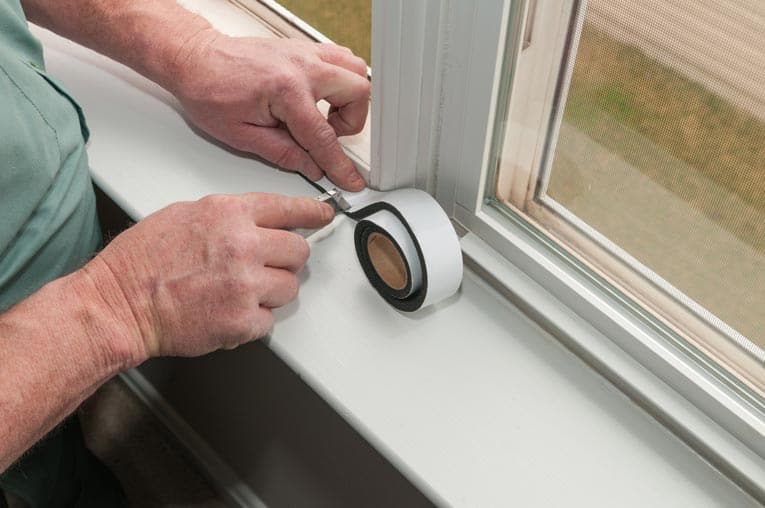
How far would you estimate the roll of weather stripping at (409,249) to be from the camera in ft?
2.49

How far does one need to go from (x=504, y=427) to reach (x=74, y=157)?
0.54m

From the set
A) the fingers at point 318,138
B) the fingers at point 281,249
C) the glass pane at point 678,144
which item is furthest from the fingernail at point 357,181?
the glass pane at point 678,144

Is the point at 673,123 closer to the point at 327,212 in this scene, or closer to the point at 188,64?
the point at 327,212

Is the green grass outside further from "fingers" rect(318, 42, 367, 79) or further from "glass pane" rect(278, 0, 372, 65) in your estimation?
"glass pane" rect(278, 0, 372, 65)

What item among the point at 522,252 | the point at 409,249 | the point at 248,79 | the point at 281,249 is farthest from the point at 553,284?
the point at 248,79

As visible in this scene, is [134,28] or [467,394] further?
[134,28]

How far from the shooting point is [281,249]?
0.78m

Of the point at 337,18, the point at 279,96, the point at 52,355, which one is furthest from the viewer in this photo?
the point at 337,18

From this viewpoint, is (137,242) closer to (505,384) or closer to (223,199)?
(223,199)

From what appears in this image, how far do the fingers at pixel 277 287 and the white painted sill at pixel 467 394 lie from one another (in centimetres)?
2

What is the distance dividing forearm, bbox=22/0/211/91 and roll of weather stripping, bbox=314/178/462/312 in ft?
0.99

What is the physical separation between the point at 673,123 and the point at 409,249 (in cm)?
26

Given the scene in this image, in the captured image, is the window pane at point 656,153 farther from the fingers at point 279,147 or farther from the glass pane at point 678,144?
the fingers at point 279,147

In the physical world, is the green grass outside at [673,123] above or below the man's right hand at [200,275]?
above
